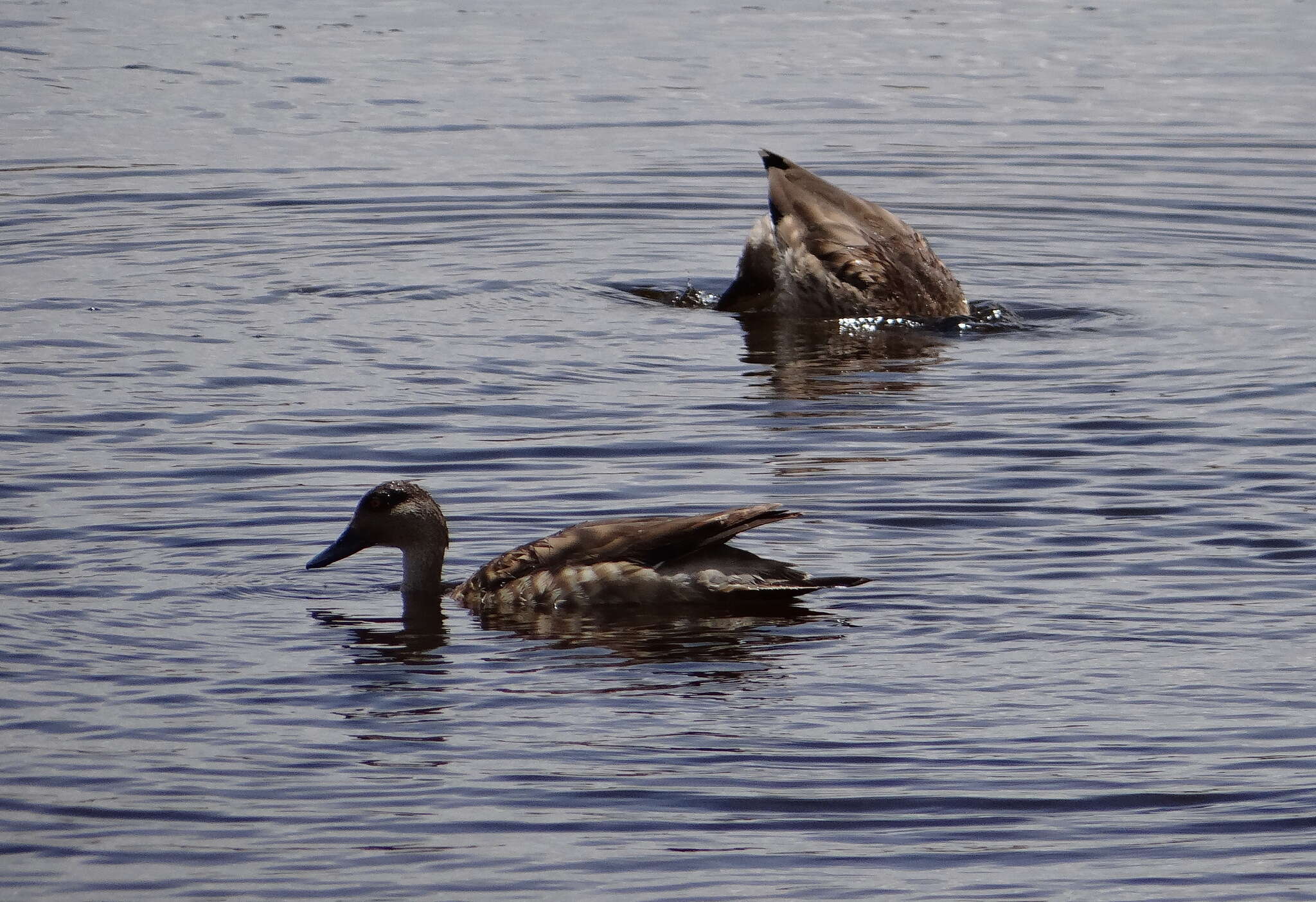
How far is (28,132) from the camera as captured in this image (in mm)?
20172

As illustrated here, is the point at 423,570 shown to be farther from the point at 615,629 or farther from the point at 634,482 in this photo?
the point at 634,482

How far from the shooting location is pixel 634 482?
1072 centimetres

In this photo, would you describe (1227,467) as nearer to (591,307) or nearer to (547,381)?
(547,381)

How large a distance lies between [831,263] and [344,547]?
6.27m

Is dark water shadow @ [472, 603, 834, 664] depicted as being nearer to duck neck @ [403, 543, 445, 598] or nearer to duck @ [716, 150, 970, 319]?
duck neck @ [403, 543, 445, 598]

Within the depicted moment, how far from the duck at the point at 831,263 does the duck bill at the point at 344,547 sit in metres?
5.96

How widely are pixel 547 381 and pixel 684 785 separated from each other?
5.59 metres

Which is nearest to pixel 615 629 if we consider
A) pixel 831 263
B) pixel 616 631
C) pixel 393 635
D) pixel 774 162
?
pixel 616 631

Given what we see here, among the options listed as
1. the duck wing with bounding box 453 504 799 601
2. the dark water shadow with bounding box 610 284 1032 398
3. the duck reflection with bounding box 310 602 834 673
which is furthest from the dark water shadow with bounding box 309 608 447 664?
the dark water shadow with bounding box 610 284 1032 398

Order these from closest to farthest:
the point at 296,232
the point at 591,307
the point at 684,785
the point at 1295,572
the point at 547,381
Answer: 1. the point at 684,785
2. the point at 1295,572
3. the point at 547,381
4. the point at 591,307
5. the point at 296,232

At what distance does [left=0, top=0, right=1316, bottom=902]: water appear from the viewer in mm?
7078

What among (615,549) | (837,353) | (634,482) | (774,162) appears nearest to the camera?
(615,549)

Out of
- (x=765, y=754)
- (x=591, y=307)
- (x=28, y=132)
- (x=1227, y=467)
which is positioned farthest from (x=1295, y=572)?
(x=28, y=132)

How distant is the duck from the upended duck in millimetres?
5631
